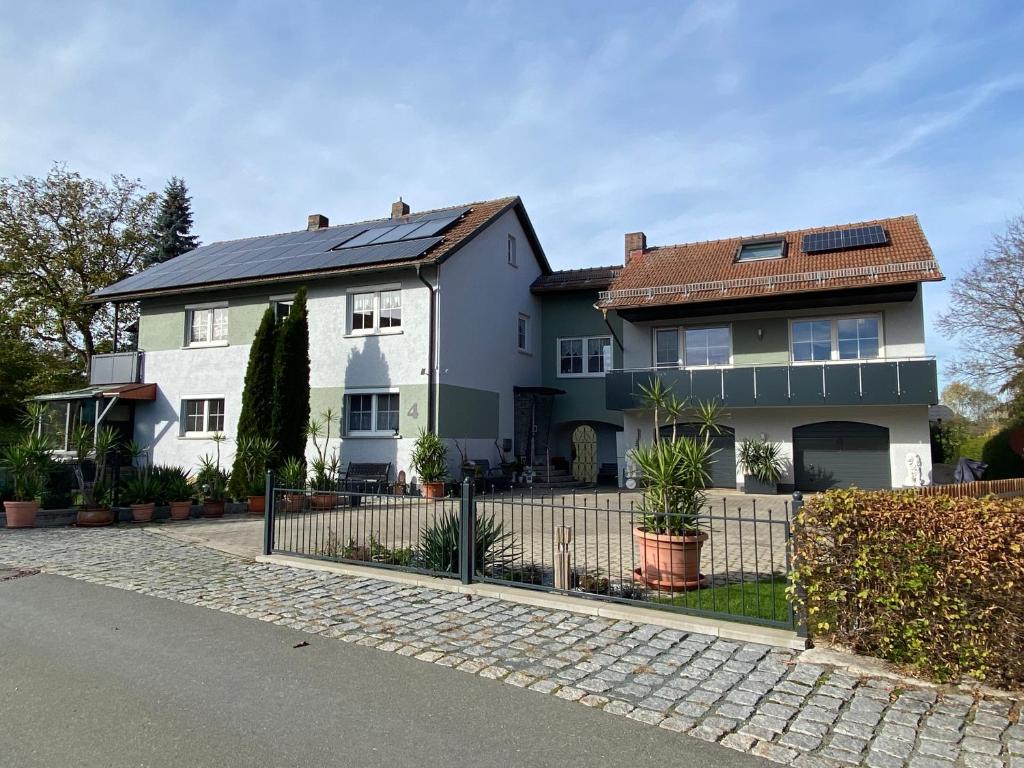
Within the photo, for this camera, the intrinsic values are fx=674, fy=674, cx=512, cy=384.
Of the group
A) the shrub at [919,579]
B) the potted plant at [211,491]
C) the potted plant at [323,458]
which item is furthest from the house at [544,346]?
the shrub at [919,579]

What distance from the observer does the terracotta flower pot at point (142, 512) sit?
13.5m

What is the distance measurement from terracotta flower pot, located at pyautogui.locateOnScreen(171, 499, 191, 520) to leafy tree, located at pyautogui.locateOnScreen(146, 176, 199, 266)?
2682cm

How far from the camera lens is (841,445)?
1905 cm

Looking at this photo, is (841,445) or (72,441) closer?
(72,441)

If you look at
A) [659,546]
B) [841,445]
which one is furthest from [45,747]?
[841,445]

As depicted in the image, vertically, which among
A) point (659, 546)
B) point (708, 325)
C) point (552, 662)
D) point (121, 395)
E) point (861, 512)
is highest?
point (708, 325)

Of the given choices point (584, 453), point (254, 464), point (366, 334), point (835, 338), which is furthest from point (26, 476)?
point (835, 338)

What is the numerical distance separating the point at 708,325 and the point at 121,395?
62.9 feet

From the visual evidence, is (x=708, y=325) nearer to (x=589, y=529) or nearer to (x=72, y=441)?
(x=589, y=529)

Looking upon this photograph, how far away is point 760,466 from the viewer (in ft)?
61.7

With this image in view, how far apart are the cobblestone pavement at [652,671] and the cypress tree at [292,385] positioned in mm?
9338

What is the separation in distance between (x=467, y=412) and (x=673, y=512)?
13.9 m

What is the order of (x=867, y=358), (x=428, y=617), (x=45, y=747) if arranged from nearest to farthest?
(x=45, y=747), (x=428, y=617), (x=867, y=358)

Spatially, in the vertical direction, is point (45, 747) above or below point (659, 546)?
below
